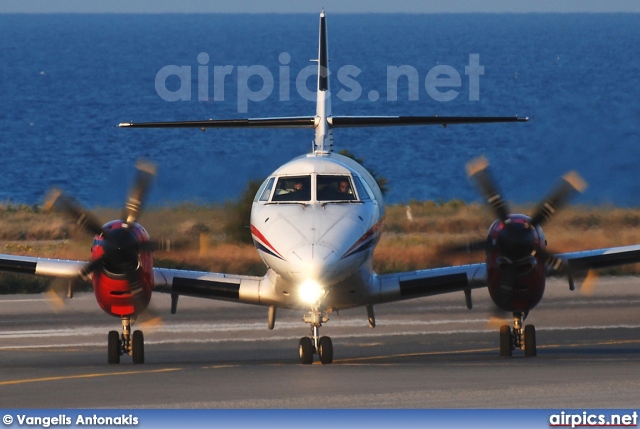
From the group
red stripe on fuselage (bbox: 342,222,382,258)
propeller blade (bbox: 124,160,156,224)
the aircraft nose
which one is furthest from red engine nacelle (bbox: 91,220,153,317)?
red stripe on fuselage (bbox: 342,222,382,258)

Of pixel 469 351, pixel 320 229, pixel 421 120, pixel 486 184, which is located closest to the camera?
pixel 320 229

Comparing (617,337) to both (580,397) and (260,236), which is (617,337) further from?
(580,397)

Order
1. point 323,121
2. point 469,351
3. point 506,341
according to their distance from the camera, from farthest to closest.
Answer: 1. point 323,121
2. point 469,351
3. point 506,341

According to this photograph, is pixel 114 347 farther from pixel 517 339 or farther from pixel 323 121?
pixel 517 339

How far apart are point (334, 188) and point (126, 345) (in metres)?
4.17

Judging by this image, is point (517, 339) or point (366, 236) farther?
point (517, 339)

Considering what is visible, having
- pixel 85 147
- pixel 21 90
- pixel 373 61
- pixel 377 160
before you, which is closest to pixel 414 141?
pixel 377 160

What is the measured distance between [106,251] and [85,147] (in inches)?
2901

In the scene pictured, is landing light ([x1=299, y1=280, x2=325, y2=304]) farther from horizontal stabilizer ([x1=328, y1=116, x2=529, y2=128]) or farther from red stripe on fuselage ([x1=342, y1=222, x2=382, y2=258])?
horizontal stabilizer ([x1=328, y1=116, x2=529, y2=128])

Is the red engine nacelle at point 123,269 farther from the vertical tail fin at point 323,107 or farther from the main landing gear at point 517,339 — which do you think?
the main landing gear at point 517,339

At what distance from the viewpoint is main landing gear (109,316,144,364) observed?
68.6 ft

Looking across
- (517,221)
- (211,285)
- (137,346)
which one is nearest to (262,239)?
(211,285)

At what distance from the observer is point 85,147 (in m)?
92.6
